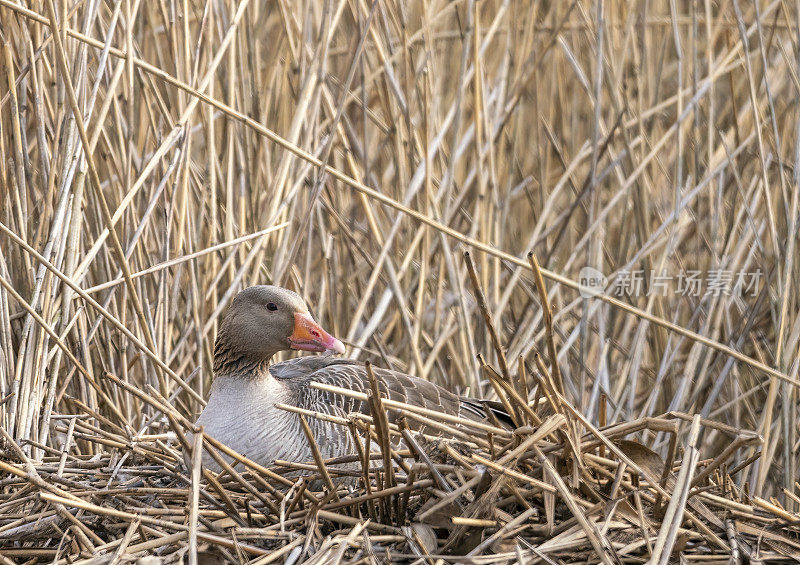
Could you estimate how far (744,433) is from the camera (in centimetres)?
210

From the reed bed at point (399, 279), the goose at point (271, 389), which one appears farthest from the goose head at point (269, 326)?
the reed bed at point (399, 279)

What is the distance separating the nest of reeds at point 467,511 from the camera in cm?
214

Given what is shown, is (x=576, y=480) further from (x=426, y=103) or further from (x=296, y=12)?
(x=296, y=12)

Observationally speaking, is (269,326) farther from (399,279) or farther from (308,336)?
(399,279)

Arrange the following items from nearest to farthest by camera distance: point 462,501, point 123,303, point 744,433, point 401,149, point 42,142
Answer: point 744,433 < point 462,501 < point 42,142 < point 123,303 < point 401,149

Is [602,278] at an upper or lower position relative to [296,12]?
lower

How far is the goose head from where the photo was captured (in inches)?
127

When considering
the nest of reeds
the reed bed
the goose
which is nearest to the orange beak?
the goose

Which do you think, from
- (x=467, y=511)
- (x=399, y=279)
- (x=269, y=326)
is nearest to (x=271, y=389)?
(x=269, y=326)

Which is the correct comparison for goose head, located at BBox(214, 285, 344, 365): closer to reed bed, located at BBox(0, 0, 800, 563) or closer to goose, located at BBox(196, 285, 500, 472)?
goose, located at BBox(196, 285, 500, 472)

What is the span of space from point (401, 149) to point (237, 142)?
0.72m

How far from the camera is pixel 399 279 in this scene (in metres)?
4.16

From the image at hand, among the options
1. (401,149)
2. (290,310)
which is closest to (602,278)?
(401,149)

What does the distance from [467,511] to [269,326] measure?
1.26 metres
